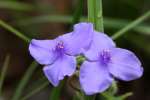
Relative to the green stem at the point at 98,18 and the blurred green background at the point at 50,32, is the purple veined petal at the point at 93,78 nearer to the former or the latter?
the green stem at the point at 98,18

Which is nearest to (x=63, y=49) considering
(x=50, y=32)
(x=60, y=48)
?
(x=60, y=48)

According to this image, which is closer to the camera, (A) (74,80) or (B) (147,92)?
(A) (74,80)

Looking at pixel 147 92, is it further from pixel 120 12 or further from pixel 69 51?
pixel 69 51

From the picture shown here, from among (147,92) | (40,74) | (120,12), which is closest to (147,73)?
(147,92)

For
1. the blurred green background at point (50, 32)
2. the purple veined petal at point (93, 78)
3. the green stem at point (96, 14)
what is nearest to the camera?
the purple veined petal at point (93, 78)

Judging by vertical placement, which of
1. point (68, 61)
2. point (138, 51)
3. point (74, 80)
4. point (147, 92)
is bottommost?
point (147, 92)

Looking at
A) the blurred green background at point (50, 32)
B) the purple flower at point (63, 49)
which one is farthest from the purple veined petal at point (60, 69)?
the blurred green background at point (50, 32)

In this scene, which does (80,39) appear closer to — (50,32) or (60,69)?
(60,69)

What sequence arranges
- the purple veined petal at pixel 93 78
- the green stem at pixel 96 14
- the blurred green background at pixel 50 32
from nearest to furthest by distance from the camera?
the purple veined petal at pixel 93 78, the green stem at pixel 96 14, the blurred green background at pixel 50 32
